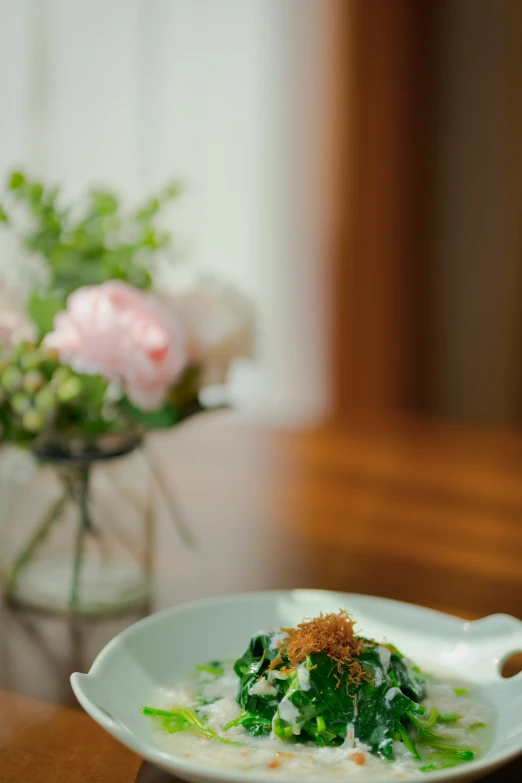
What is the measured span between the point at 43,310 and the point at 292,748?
23.6 inches

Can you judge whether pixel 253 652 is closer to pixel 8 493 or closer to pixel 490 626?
pixel 490 626

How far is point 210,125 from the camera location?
366cm

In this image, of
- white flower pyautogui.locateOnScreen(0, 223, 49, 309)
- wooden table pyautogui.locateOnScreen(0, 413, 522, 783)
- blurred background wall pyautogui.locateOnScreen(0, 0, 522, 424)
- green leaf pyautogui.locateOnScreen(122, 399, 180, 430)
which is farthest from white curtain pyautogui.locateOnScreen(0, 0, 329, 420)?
green leaf pyautogui.locateOnScreen(122, 399, 180, 430)

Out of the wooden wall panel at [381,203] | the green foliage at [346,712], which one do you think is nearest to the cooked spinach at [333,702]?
the green foliage at [346,712]

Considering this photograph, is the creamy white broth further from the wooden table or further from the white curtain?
the white curtain

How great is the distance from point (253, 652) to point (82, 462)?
380 millimetres

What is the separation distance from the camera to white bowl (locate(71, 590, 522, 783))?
0.75 metres

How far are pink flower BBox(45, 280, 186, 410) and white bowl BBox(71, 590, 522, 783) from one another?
265mm

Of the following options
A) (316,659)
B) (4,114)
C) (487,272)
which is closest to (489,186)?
(487,272)

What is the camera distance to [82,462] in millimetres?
1069

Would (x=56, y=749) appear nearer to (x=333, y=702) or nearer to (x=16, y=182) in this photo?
(x=333, y=702)

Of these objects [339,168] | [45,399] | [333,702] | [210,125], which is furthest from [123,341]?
[339,168]

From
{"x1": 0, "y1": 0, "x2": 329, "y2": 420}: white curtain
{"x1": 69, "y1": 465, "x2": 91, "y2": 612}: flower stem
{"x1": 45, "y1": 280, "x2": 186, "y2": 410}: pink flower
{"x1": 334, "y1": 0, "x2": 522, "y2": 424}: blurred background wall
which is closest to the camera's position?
{"x1": 45, "y1": 280, "x2": 186, "y2": 410}: pink flower

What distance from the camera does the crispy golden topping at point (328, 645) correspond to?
2.40 ft
